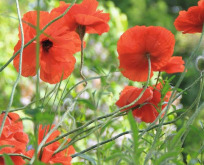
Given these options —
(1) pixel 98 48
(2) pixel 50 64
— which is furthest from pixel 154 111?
(1) pixel 98 48

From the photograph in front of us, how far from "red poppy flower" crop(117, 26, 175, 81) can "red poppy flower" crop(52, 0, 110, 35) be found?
0.04 metres

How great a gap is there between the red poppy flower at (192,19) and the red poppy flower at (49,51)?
20 cm

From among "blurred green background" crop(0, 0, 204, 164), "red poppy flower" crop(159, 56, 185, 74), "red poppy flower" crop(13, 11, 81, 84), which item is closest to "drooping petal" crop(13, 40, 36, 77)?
"red poppy flower" crop(13, 11, 81, 84)

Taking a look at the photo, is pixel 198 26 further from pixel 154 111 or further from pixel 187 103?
pixel 187 103

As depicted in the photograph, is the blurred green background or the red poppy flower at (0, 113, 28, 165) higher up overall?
the red poppy flower at (0, 113, 28, 165)

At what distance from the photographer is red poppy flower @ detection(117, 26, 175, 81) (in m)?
0.80

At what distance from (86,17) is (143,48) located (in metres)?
0.12

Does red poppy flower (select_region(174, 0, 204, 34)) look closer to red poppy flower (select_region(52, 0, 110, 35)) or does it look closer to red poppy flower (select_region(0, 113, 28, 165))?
red poppy flower (select_region(52, 0, 110, 35))

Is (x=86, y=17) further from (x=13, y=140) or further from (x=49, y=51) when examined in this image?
(x=13, y=140)

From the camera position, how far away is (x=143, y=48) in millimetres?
811

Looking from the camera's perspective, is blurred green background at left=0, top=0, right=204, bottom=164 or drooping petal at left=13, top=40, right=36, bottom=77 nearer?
drooping petal at left=13, top=40, right=36, bottom=77

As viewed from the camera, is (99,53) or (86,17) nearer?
(86,17)

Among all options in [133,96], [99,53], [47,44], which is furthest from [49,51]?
[99,53]

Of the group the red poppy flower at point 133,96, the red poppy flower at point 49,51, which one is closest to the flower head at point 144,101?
the red poppy flower at point 133,96
